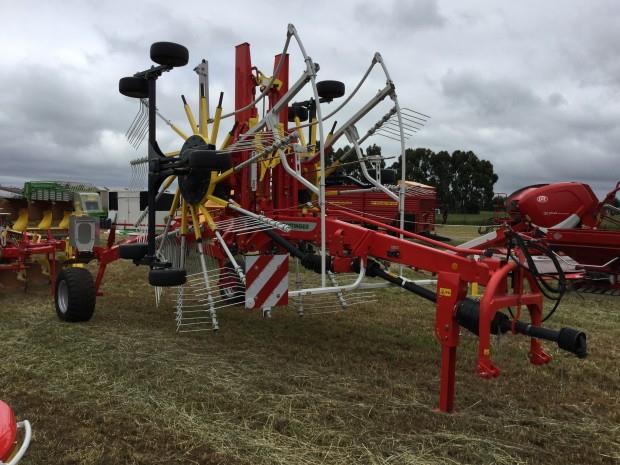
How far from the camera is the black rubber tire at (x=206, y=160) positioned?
4.49 m

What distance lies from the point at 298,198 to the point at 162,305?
104 inches

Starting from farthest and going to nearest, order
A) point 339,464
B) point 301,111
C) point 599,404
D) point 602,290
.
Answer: point 301,111 < point 602,290 < point 599,404 < point 339,464

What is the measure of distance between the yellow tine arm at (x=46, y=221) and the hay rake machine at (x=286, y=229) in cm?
491

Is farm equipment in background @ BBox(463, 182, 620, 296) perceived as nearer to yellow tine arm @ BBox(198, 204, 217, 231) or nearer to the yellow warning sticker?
the yellow warning sticker

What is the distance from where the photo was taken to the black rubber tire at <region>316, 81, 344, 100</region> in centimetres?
611

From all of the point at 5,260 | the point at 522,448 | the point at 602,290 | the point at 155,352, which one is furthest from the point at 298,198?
the point at 5,260

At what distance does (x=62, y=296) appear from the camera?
6266 mm

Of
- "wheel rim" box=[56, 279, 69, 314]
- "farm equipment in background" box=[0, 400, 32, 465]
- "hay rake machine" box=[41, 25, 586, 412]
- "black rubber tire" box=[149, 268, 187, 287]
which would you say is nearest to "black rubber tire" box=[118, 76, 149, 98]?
"hay rake machine" box=[41, 25, 586, 412]

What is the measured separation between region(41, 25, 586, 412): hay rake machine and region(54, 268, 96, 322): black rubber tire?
4cm

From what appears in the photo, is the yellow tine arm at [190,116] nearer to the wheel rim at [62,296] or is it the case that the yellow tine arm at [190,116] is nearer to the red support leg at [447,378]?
the wheel rim at [62,296]

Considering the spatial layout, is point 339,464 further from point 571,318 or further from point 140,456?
point 571,318

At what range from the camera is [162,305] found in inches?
290

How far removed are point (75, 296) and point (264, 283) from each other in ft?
7.92

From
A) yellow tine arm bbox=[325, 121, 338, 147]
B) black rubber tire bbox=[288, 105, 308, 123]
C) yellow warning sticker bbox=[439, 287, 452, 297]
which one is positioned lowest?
yellow warning sticker bbox=[439, 287, 452, 297]
